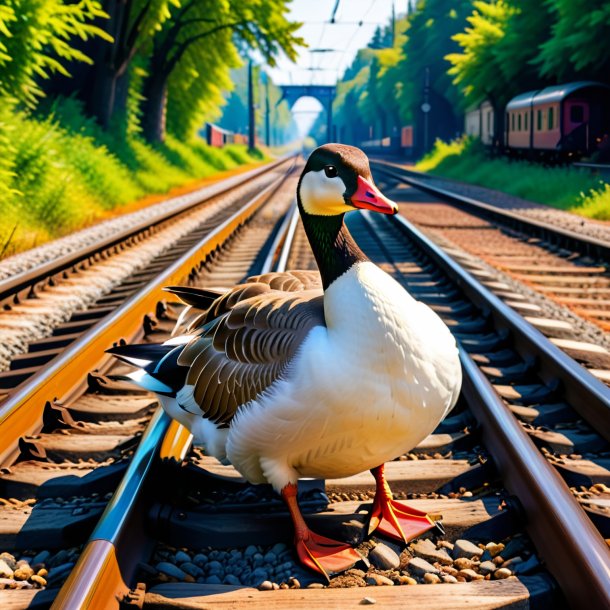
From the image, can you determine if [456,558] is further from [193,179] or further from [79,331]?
[193,179]

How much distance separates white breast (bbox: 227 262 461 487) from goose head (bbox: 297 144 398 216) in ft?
0.75

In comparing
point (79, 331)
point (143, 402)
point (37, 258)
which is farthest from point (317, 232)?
point (37, 258)

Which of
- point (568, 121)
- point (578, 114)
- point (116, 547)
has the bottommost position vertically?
point (116, 547)

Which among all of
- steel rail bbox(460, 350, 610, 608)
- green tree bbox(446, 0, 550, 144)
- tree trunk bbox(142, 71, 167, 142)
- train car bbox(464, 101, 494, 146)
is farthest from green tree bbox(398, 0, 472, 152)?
steel rail bbox(460, 350, 610, 608)

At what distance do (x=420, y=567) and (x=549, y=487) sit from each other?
56 cm

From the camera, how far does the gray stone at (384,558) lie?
2697 mm

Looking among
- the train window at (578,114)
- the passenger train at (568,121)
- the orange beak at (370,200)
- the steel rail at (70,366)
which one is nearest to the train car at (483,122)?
the passenger train at (568,121)

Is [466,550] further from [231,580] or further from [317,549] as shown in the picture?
[231,580]

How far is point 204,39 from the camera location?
98.6 ft

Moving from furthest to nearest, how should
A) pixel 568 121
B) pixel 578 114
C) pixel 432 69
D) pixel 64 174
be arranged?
pixel 432 69
pixel 578 114
pixel 568 121
pixel 64 174

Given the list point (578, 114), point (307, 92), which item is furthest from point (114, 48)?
point (307, 92)

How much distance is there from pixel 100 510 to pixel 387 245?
27.3ft

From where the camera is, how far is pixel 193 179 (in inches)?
1221

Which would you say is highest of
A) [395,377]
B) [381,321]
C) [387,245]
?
[381,321]
